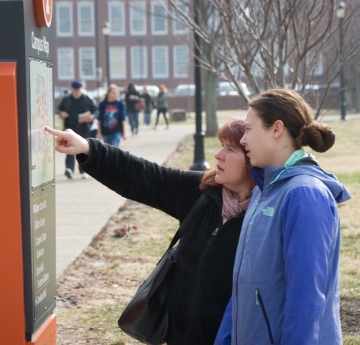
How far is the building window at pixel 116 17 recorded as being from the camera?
66938mm

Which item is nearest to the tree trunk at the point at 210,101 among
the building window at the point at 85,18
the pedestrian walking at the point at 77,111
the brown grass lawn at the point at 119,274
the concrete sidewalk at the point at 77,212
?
the concrete sidewalk at the point at 77,212

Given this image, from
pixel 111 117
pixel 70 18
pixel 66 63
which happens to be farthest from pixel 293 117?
pixel 66 63

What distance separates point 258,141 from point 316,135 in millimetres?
211

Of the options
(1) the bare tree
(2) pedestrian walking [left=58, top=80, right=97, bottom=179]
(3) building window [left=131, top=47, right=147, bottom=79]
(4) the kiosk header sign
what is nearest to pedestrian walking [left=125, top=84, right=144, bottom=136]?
(2) pedestrian walking [left=58, top=80, right=97, bottom=179]

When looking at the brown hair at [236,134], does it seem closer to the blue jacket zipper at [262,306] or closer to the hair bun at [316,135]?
the hair bun at [316,135]

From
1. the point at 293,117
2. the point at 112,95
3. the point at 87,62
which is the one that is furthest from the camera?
the point at 87,62

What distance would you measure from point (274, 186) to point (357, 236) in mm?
5486

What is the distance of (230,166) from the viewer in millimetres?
3088

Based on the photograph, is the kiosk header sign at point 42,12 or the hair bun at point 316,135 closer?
the hair bun at point 316,135

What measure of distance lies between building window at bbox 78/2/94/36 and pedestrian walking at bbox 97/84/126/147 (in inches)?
2187

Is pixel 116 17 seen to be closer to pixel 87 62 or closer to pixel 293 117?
pixel 87 62

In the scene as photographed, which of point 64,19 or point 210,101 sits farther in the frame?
point 64,19

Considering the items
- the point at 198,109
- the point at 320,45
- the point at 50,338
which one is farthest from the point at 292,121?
the point at 198,109

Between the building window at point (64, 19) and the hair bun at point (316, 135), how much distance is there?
67.0 meters
